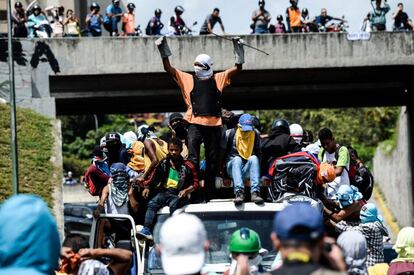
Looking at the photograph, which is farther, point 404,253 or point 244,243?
point 404,253

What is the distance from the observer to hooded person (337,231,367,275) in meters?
8.92

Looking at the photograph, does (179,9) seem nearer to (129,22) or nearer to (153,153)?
(129,22)

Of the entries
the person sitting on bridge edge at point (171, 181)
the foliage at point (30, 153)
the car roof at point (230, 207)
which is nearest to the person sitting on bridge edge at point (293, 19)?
the foliage at point (30, 153)

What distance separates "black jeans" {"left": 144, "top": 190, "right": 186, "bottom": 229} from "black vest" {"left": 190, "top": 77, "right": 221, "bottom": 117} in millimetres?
1069

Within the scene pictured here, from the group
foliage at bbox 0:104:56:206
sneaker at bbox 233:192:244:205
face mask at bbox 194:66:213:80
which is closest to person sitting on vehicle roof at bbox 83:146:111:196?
face mask at bbox 194:66:213:80

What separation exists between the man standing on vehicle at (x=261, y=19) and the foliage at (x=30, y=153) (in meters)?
7.10

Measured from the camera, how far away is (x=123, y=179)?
1374cm

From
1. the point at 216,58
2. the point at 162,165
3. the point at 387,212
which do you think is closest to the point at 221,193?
the point at 162,165

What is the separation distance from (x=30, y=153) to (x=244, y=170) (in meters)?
23.4

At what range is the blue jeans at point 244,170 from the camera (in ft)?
40.3

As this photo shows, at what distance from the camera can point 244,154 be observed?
41.7 feet

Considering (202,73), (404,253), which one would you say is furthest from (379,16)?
(404,253)

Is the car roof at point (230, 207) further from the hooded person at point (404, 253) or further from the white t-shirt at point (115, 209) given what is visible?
the white t-shirt at point (115, 209)

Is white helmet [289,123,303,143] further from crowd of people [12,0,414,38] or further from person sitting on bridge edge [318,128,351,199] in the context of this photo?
crowd of people [12,0,414,38]
